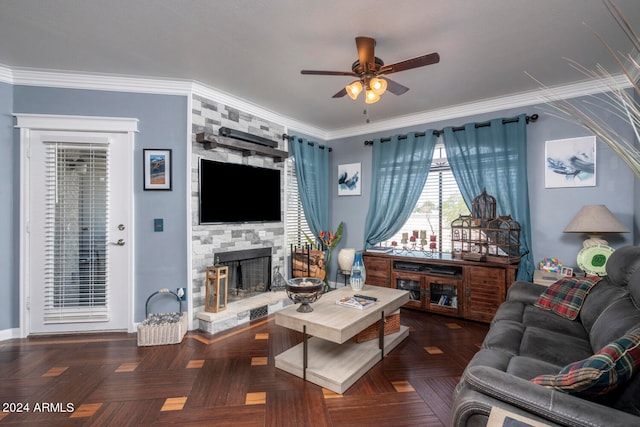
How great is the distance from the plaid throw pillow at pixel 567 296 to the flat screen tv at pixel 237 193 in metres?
3.00

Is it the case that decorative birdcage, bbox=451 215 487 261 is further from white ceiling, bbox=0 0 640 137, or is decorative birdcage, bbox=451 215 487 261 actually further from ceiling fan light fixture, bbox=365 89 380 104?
ceiling fan light fixture, bbox=365 89 380 104

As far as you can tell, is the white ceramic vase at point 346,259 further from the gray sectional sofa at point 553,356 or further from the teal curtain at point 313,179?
the gray sectional sofa at point 553,356

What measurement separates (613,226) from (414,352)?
208 centimetres

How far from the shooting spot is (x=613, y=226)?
2.73 m

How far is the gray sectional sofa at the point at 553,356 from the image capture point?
1.11 m

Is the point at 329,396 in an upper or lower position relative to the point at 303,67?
lower

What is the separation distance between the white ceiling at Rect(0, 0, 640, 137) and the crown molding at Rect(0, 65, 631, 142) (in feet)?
0.32

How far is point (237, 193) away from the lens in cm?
366

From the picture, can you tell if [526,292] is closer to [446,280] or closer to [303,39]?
[446,280]

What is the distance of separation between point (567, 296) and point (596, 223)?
0.90m

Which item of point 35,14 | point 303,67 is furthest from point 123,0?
point 303,67

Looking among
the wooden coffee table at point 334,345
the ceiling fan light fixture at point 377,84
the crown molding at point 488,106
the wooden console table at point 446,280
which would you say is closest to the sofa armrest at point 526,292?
the wooden console table at point 446,280

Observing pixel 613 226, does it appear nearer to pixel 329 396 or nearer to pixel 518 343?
pixel 518 343

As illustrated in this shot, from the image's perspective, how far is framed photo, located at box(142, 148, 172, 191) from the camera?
3168 millimetres
